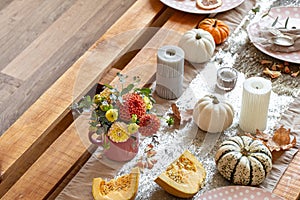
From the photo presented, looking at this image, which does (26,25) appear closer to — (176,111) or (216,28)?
(216,28)

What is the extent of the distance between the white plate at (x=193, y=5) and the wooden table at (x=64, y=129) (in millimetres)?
106

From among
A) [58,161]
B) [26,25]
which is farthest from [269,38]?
[26,25]

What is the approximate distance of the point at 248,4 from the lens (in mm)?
2375

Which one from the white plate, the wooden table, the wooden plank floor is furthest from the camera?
the wooden plank floor

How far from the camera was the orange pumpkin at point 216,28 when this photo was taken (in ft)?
7.15

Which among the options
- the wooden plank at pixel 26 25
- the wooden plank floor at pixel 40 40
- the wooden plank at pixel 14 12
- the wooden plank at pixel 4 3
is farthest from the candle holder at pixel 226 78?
the wooden plank at pixel 4 3

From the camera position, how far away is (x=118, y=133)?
1.71 m

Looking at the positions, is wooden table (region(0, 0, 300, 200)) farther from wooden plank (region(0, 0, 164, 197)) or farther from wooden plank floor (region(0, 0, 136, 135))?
wooden plank floor (region(0, 0, 136, 135))

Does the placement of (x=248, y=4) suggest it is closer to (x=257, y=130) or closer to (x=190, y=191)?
(x=257, y=130)

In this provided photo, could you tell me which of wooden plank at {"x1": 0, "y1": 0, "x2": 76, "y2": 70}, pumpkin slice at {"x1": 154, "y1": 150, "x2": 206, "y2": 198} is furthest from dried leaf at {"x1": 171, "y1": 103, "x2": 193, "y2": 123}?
wooden plank at {"x1": 0, "y1": 0, "x2": 76, "y2": 70}

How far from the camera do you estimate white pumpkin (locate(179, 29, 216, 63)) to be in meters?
2.06

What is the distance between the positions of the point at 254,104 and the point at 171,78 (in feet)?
0.86

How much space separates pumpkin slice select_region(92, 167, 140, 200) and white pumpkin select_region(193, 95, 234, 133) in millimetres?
248

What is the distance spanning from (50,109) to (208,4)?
72cm
